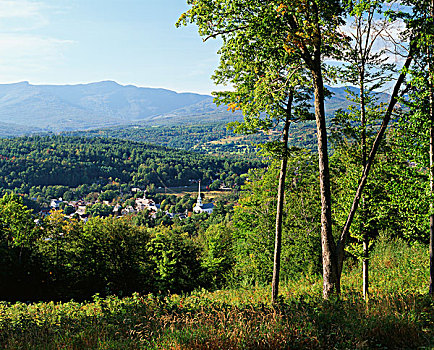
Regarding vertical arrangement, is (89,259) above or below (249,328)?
below

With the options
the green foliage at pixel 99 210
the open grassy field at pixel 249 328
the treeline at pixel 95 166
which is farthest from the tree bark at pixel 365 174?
the treeline at pixel 95 166

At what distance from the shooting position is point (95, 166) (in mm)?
144625

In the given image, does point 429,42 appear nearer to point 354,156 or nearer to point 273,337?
point 354,156

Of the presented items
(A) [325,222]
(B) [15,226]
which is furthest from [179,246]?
(A) [325,222]

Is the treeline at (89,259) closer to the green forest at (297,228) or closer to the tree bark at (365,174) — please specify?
the green forest at (297,228)

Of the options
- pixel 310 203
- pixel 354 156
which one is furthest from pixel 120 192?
pixel 354 156

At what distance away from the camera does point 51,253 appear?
77.1 ft

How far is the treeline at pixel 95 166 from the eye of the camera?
392 feet

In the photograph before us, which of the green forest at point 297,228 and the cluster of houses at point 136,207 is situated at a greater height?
the green forest at point 297,228

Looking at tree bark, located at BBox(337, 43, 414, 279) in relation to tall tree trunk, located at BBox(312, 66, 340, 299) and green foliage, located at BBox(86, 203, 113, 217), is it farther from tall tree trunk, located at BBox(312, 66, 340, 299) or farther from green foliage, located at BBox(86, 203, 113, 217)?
green foliage, located at BBox(86, 203, 113, 217)

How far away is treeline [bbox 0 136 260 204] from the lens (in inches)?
4710

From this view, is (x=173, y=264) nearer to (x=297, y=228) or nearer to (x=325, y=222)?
(x=297, y=228)

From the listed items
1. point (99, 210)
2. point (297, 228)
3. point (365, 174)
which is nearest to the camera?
point (365, 174)

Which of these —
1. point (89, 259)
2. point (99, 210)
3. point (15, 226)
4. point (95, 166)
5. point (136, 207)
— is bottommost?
point (136, 207)
